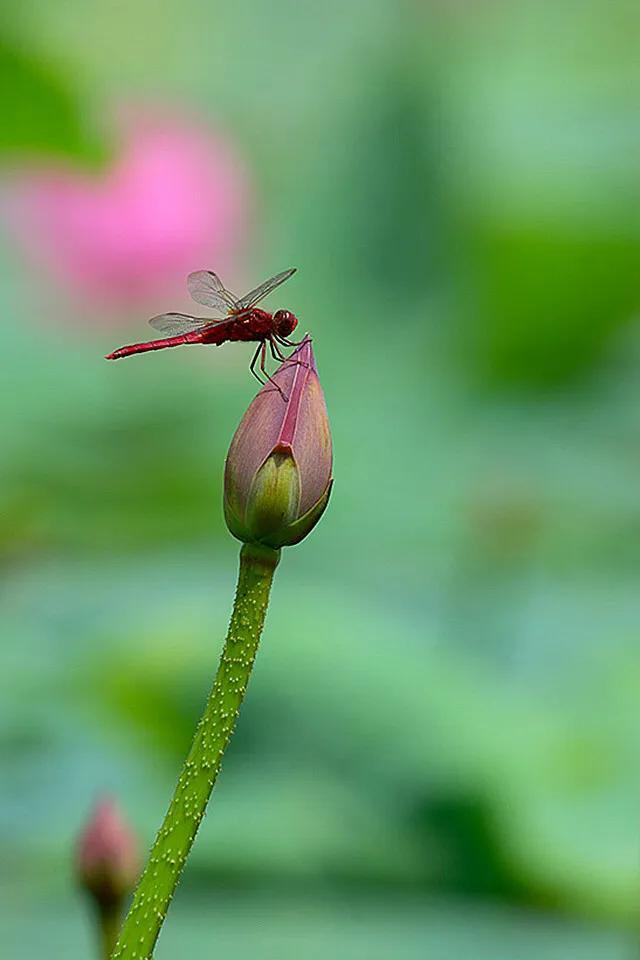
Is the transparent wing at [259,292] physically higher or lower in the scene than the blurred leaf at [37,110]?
lower

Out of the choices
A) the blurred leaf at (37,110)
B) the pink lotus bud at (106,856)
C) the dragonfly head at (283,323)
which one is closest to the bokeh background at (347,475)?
the blurred leaf at (37,110)

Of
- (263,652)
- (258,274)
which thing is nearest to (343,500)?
(258,274)

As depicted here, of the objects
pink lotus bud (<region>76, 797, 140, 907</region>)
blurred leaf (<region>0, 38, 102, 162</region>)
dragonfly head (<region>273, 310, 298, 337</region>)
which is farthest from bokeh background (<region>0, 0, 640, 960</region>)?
pink lotus bud (<region>76, 797, 140, 907</region>)

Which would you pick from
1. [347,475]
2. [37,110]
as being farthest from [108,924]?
[347,475]

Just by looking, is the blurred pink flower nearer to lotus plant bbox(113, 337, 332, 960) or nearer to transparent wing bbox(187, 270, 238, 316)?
transparent wing bbox(187, 270, 238, 316)

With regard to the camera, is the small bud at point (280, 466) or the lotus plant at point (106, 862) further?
the lotus plant at point (106, 862)

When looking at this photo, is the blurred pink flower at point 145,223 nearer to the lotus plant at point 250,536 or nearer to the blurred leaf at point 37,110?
the blurred leaf at point 37,110
